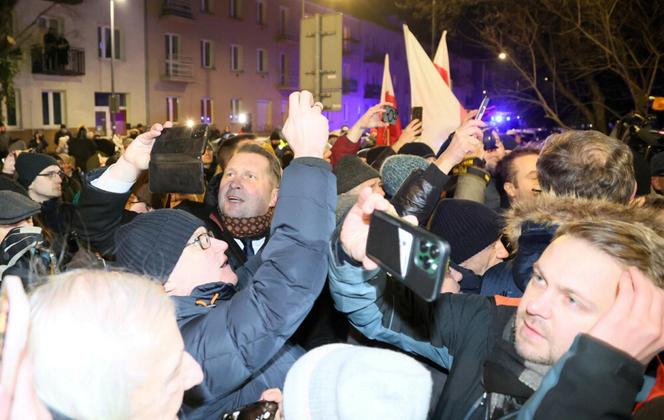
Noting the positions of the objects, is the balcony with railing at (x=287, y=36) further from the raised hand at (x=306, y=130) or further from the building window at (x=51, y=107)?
the raised hand at (x=306, y=130)

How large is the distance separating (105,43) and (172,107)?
4585 millimetres

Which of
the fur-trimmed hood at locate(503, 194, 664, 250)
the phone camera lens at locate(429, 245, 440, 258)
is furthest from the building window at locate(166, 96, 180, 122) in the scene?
the phone camera lens at locate(429, 245, 440, 258)

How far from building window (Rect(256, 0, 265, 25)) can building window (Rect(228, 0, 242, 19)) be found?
1.50m

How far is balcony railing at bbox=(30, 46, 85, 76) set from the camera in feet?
81.5

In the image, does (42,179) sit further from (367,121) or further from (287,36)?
(287,36)

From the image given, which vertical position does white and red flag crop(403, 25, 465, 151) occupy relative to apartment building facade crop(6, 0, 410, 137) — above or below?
below

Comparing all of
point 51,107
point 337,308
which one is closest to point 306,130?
point 337,308

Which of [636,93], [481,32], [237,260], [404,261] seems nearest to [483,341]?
[404,261]

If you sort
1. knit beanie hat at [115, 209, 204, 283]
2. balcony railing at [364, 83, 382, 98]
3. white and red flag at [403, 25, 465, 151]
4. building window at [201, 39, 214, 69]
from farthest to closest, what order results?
balcony railing at [364, 83, 382, 98] → building window at [201, 39, 214, 69] → white and red flag at [403, 25, 465, 151] → knit beanie hat at [115, 209, 204, 283]

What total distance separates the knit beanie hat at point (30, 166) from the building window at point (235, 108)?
94.9ft

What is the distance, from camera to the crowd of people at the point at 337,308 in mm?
1246

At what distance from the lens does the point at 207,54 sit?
32594mm

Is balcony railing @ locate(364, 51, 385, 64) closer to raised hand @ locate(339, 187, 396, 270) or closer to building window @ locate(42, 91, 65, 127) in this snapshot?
building window @ locate(42, 91, 65, 127)

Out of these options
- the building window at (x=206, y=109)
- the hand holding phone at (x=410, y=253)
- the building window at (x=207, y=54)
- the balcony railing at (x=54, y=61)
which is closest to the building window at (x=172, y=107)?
the building window at (x=206, y=109)
